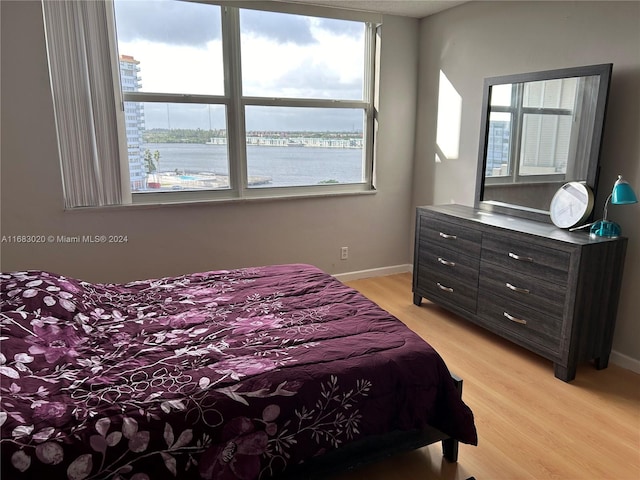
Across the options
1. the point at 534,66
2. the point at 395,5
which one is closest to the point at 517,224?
the point at 534,66

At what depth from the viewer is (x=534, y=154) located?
3.02 meters

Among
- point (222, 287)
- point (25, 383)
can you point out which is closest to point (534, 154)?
point (222, 287)

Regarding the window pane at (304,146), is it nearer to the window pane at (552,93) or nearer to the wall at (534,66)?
the wall at (534,66)

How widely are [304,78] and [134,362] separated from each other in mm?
2919

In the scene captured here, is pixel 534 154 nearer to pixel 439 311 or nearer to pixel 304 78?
pixel 439 311

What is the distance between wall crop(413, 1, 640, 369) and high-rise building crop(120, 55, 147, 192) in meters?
2.53

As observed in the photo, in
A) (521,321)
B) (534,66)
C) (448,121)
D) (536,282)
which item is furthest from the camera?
(448,121)

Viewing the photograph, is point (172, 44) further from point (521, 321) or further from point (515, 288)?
point (521, 321)

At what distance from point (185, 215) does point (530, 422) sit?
8.98ft

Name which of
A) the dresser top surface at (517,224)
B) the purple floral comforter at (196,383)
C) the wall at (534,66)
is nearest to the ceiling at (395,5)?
the wall at (534,66)

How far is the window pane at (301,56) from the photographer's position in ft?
11.8

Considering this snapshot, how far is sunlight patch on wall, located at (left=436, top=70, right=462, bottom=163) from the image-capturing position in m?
3.82

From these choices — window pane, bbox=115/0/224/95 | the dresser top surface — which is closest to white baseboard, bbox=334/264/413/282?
the dresser top surface

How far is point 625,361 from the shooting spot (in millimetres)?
2691
